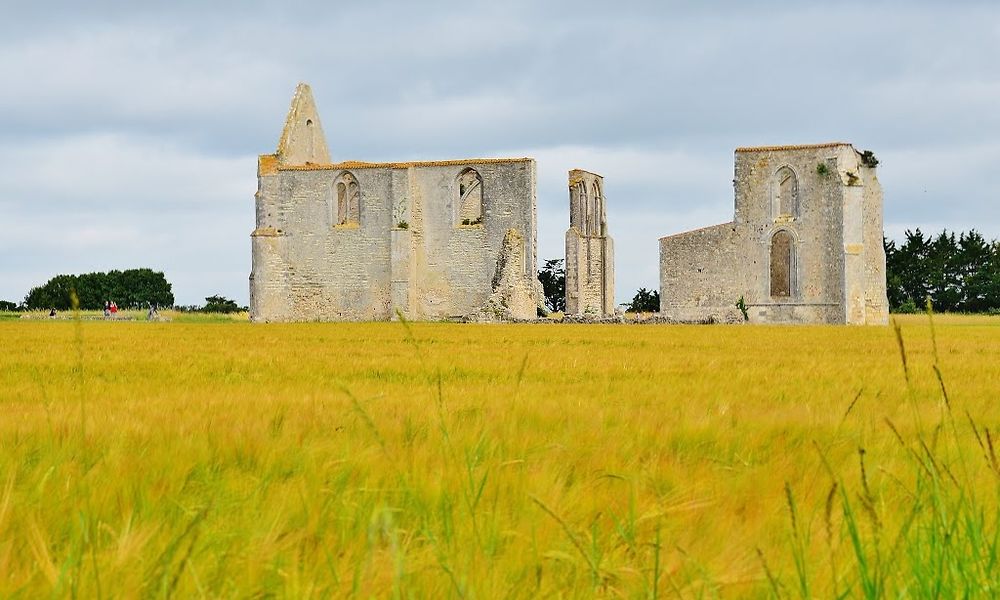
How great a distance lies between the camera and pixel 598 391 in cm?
607

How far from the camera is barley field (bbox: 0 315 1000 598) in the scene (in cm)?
177

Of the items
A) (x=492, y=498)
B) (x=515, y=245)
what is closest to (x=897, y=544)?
(x=492, y=498)

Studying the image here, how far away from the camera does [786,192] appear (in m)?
33.9

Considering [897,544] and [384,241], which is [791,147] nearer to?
[384,241]

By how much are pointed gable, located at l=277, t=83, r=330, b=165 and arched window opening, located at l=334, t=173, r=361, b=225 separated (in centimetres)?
224

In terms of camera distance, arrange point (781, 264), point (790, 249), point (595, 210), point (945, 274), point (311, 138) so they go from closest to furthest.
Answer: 1. point (790, 249)
2. point (781, 264)
3. point (595, 210)
4. point (311, 138)
5. point (945, 274)

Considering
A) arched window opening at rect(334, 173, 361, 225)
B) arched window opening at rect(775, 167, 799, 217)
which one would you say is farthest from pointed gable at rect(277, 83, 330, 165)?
arched window opening at rect(775, 167, 799, 217)

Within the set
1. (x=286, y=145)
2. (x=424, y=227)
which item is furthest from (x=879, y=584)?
(x=286, y=145)

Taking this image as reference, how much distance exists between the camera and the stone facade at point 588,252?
34.7m

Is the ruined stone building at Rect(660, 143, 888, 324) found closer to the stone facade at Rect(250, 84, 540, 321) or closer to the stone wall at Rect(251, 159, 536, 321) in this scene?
the stone facade at Rect(250, 84, 540, 321)

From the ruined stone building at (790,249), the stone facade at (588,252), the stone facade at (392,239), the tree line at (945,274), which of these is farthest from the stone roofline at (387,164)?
the tree line at (945,274)

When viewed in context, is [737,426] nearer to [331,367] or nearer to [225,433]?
[225,433]

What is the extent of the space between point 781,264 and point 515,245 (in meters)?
9.18

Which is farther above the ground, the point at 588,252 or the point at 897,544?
the point at 588,252
